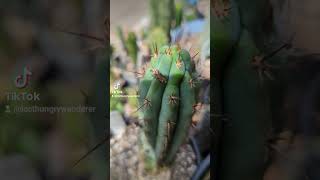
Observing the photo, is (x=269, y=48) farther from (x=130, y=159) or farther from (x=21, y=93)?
(x=21, y=93)

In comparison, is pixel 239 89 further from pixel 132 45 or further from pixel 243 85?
pixel 132 45

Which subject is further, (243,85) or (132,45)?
(243,85)

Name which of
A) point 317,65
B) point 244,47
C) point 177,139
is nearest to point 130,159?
point 177,139

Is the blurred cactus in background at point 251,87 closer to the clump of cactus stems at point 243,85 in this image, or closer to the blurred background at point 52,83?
the clump of cactus stems at point 243,85

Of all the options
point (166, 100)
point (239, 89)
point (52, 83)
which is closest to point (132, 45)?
point (166, 100)

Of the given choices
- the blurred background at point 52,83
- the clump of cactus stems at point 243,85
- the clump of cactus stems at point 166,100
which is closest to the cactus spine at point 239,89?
the clump of cactus stems at point 243,85
